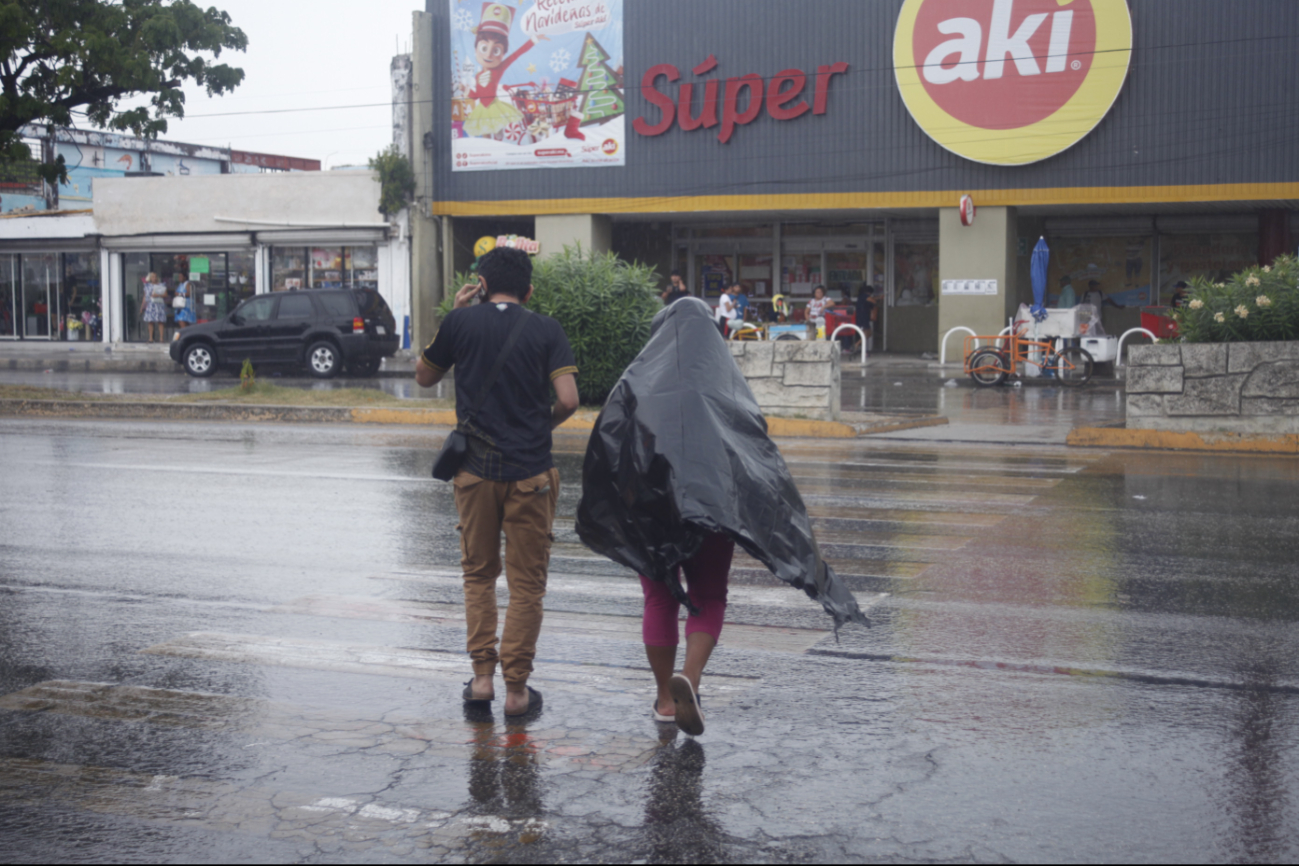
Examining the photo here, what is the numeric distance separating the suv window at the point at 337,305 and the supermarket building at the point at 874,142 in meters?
4.90

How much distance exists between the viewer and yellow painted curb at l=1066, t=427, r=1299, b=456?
13625 mm

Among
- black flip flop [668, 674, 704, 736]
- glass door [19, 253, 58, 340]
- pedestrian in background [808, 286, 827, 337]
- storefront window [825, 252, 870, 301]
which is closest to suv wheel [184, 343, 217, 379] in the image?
glass door [19, 253, 58, 340]

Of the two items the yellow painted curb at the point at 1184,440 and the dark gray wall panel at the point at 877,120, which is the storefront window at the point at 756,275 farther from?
the yellow painted curb at the point at 1184,440

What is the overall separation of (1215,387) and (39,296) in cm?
3402

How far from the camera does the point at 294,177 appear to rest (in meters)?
33.4

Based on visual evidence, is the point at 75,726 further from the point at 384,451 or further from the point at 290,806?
the point at 384,451

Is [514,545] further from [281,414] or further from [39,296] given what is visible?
[39,296]

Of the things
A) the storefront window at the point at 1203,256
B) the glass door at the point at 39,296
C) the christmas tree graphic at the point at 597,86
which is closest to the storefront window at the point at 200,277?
the glass door at the point at 39,296

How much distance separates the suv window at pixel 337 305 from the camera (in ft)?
84.4

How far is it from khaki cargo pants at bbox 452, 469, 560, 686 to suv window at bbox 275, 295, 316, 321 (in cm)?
2202

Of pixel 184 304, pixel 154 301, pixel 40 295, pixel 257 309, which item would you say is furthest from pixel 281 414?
pixel 40 295

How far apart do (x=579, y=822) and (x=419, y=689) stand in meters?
1.57

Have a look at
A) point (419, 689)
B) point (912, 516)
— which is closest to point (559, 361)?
point (419, 689)

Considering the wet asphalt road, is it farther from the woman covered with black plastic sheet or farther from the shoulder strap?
the shoulder strap
